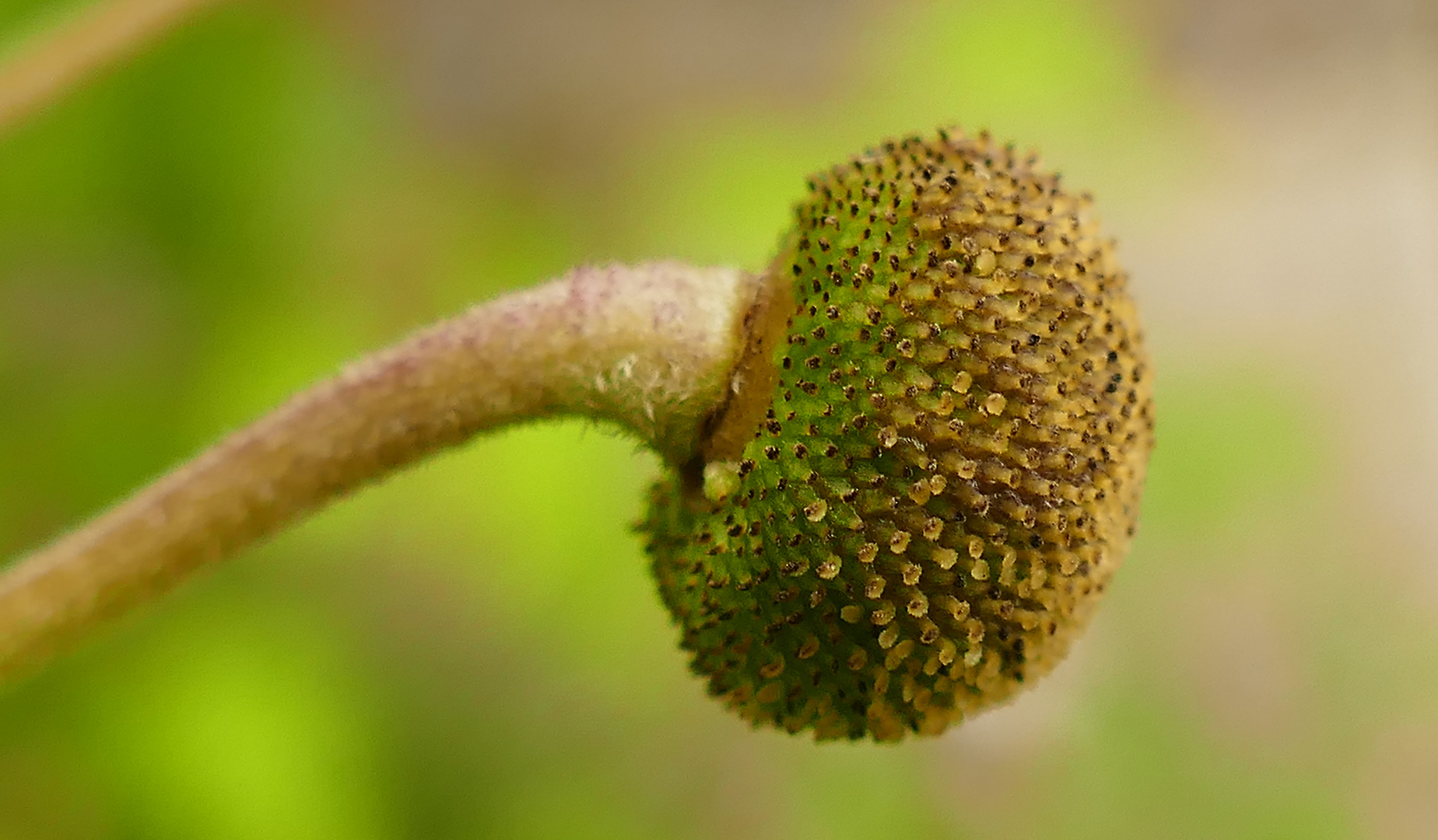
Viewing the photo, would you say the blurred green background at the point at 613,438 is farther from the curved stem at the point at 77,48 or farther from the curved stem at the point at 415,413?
the curved stem at the point at 415,413

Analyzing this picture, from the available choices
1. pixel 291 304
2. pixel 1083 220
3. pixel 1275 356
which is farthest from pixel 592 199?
pixel 1083 220

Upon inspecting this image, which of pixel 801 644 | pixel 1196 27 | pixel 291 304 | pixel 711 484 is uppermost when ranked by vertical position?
pixel 1196 27

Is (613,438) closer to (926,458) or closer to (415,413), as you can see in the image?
(415,413)

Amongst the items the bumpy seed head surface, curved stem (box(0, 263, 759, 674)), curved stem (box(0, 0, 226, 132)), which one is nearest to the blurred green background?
curved stem (box(0, 0, 226, 132))

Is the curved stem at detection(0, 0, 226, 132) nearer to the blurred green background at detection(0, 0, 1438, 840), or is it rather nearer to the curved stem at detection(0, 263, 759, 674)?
the blurred green background at detection(0, 0, 1438, 840)

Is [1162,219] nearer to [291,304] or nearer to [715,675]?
[291,304]

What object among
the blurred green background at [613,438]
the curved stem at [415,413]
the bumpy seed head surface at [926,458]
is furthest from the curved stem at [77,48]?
the bumpy seed head surface at [926,458]
